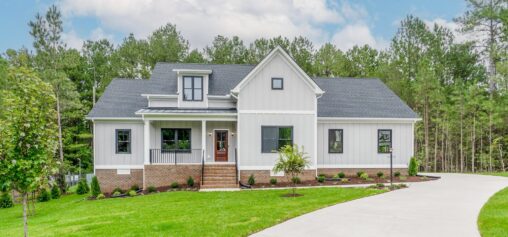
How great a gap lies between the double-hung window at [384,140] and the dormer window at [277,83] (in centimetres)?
622

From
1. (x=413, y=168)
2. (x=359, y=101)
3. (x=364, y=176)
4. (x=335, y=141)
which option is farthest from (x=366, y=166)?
(x=359, y=101)

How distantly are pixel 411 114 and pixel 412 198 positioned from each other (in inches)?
348

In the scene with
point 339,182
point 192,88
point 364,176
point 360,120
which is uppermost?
point 192,88

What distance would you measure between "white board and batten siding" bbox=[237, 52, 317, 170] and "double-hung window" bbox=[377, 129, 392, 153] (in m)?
4.11

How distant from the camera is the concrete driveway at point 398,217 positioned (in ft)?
24.9

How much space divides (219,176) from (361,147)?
7.87 m

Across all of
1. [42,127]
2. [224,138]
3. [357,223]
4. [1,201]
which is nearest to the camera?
[42,127]

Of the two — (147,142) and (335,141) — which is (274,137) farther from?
(147,142)

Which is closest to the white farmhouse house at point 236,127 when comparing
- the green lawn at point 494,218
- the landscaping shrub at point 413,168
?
the landscaping shrub at point 413,168

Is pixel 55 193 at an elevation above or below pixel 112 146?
below

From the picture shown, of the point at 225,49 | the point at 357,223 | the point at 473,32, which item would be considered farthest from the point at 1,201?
the point at 473,32

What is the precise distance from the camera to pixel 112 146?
60.2 feet

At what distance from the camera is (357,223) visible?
8297 mm

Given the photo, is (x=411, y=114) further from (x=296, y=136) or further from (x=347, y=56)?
(x=347, y=56)
